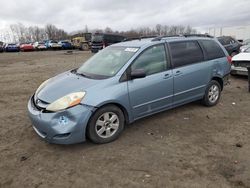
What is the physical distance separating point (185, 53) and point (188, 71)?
1.33ft

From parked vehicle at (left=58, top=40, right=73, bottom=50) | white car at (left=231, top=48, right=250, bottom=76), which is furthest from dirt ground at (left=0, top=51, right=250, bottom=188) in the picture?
parked vehicle at (left=58, top=40, right=73, bottom=50)

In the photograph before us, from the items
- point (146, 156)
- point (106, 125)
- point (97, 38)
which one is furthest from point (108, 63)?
point (97, 38)

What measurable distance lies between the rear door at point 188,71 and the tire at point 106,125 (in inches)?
57.6

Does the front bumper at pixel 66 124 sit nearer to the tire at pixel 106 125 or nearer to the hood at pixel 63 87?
the tire at pixel 106 125

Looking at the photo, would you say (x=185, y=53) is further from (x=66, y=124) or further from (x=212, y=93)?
(x=66, y=124)

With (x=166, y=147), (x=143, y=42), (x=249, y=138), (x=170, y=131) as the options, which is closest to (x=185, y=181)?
(x=166, y=147)

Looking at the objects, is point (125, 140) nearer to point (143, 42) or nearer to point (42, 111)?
point (42, 111)

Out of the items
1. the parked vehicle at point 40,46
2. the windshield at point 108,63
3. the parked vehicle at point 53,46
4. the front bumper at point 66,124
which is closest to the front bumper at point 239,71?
the windshield at point 108,63

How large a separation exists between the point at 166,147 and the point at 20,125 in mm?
2932

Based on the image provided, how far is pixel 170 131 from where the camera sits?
466 cm

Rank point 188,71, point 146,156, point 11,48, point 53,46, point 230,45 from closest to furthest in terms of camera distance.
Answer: point 146,156 → point 188,71 → point 230,45 → point 11,48 → point 53,46

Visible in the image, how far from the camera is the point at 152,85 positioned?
4645 millimetres

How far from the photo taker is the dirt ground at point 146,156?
3.23 m

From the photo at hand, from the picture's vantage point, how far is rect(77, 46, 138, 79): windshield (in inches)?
178
